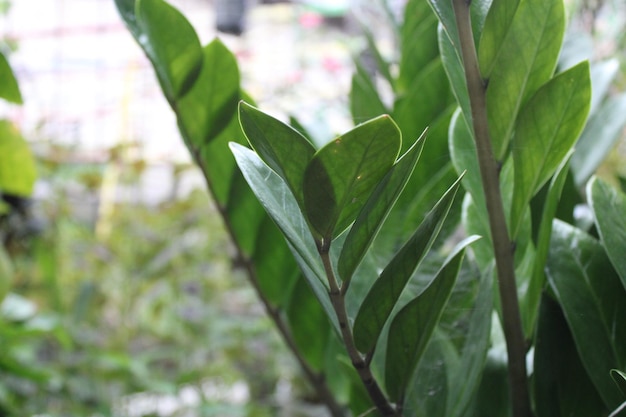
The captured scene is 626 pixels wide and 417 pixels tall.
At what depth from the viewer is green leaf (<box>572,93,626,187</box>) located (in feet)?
1.27

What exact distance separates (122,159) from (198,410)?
2.65ft

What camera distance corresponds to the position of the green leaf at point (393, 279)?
0.72ft

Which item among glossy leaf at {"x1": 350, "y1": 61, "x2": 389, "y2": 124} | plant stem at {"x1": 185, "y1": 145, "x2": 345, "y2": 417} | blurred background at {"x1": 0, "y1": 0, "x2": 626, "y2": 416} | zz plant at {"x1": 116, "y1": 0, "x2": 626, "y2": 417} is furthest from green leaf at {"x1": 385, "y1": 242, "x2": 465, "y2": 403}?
blurred background at {"x1": 0, "y1": 0, "x2": 626, "y2": 416}

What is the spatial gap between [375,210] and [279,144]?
4 centimetres

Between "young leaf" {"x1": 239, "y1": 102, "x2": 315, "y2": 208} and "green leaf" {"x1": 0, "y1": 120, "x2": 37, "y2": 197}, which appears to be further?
"green leaf" {"x1": 0, "y1": 120, "x2": 37, "y2": 197}

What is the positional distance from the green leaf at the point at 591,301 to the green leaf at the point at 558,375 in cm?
2

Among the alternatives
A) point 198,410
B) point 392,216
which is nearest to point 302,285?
point 392,216

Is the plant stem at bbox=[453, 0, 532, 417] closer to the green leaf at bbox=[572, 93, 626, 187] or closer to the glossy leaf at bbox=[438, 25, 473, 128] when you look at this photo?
the glossy leaf at bbox=[438, 25, 473, 128]

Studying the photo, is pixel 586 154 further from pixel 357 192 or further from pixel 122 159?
pixel 122 159

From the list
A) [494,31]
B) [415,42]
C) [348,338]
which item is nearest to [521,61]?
[494,31]

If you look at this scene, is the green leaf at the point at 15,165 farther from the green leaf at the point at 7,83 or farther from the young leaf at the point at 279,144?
the young leaf at the point at 279,144

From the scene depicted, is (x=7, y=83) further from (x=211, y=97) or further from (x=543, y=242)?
(x=543, y=242)

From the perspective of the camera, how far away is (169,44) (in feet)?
1.11

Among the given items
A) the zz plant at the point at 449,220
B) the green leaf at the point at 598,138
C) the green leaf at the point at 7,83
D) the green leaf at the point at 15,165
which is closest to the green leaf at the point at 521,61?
the zz plant at the point at 449,220
